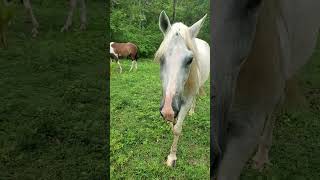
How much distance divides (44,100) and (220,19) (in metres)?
4.17

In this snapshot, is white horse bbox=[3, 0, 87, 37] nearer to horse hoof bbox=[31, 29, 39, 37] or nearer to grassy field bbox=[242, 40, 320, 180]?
horse hoof bbox=[31, 29, 39, 37]

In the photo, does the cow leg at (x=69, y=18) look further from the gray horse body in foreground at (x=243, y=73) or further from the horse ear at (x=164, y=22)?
the horse ear at (x=164, y=22)

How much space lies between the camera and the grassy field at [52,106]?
12.1ft

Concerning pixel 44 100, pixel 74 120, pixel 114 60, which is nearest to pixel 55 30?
pixel 44 100

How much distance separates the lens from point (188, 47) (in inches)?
60.7

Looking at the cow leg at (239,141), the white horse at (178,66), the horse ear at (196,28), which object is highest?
the horse ear at (196,28)

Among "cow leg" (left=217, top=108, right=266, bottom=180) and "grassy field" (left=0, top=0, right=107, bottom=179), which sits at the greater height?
"cow leg" (left=217, top=108, right=266, bottom=180)

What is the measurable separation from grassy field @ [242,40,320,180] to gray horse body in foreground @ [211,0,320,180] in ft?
5.70

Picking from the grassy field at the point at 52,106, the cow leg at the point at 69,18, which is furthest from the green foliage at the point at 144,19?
the cow leg at the point at 69,18

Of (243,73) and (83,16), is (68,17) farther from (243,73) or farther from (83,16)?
(243,73)

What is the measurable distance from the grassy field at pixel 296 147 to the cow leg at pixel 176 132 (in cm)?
176

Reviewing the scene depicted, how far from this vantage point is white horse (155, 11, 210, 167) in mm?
1514

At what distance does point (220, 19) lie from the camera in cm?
120

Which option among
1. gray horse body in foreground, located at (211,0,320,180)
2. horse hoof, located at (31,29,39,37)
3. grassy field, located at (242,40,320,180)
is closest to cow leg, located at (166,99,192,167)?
gray horse body in foreground, located at (211,0,320,180)
